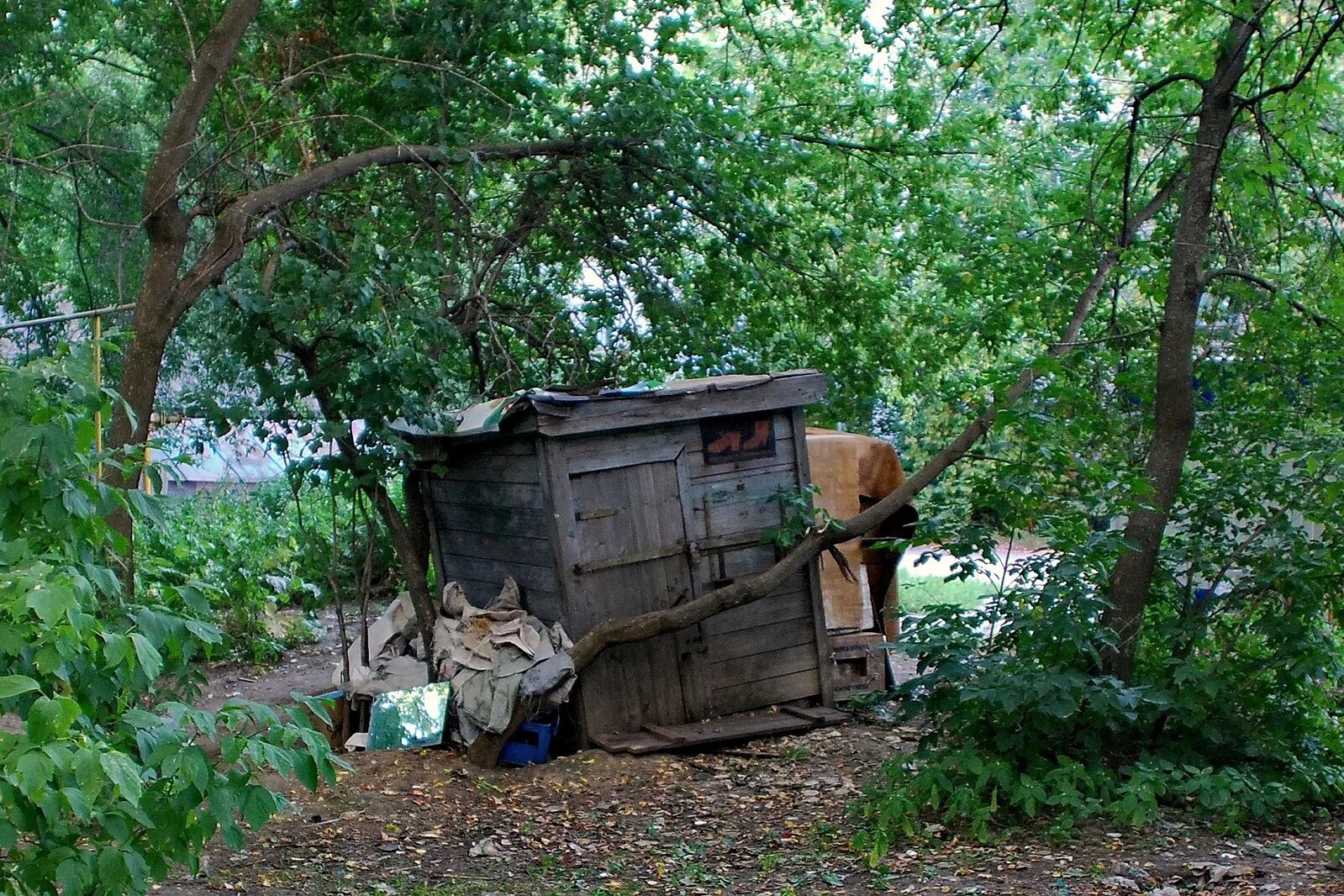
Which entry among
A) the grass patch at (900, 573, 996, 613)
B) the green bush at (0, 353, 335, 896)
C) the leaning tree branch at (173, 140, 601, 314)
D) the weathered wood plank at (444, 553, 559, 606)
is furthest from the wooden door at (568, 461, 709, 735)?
the green bush at (0, 353, 335, 896)

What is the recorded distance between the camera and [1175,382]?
6.12m

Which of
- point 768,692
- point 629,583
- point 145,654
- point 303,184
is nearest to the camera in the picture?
point 145,654

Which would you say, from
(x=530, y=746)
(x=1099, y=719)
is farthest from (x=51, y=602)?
(x=530, y=746)

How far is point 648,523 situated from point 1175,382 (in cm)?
344

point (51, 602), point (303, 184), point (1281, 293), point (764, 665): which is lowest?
point (764, 665)

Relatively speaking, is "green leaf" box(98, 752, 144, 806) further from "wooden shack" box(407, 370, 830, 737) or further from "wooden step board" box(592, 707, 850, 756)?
"wooden step board" box(592, 707, 850, 756)

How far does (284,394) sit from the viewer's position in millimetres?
7746

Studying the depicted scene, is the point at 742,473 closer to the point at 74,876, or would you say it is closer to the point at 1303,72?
the point at 1303,72

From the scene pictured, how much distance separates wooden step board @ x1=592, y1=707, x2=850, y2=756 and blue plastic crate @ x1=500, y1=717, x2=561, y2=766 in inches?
12.7

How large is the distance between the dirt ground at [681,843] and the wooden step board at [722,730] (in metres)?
0.09

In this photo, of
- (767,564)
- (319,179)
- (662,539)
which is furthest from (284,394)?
(767,564)

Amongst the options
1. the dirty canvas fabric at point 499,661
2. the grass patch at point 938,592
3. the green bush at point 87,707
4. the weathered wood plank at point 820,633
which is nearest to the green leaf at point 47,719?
the green bush at point 87,707

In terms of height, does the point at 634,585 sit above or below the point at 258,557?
below

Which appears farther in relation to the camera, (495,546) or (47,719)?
(495,546)
